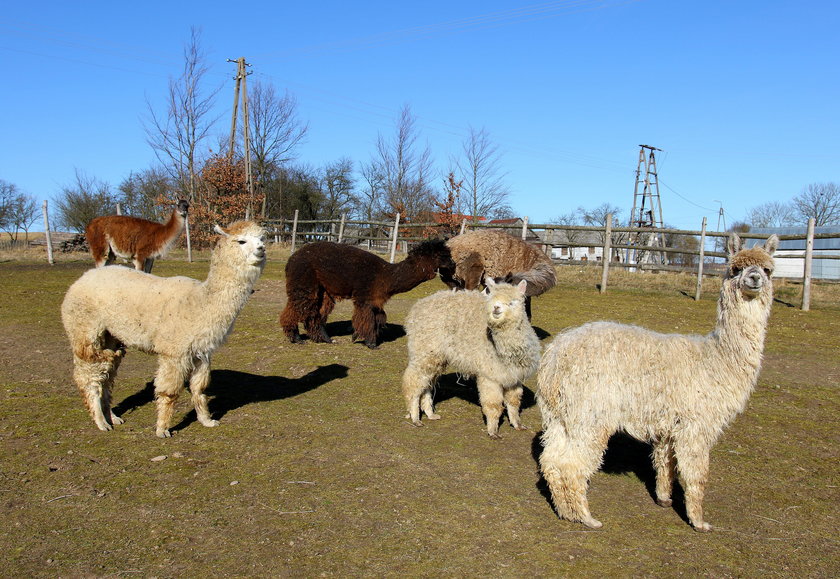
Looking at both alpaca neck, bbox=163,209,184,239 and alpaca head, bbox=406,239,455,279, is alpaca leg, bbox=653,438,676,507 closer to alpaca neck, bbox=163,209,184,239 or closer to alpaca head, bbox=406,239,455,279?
alpaca head, bbox=406,239,455,279

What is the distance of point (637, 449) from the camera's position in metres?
5.70

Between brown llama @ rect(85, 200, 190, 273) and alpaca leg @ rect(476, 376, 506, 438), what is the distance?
876cm

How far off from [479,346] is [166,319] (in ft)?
9.57

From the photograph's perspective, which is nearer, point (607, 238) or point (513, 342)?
point (513, 342)

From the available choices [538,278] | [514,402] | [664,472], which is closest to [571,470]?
[664,472]

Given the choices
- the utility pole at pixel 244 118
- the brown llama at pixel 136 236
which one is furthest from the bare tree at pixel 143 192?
the brown llama at pixel 136 236

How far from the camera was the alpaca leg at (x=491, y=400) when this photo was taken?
570cm

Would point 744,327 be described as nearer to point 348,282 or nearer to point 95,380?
point 95,380

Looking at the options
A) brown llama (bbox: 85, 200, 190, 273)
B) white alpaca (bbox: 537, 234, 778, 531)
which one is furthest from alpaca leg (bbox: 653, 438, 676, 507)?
brown llama (bbox: 85, 200, 190, 273)

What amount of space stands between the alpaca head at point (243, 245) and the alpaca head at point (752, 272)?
149 inches

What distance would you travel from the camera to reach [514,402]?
5945 millimetres

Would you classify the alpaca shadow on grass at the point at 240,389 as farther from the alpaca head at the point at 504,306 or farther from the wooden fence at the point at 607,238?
the alpaca head at the point at 504,306

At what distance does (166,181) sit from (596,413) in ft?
135

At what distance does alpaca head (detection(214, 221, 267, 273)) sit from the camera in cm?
542
